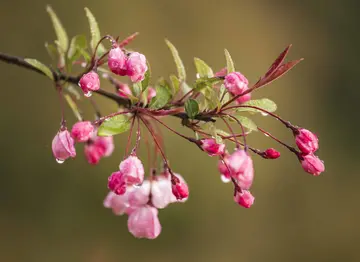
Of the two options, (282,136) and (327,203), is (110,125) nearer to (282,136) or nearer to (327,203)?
(282,136)

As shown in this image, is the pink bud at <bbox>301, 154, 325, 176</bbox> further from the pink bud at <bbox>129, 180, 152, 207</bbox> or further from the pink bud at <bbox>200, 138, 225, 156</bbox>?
the pink bud at <bbox>129, 180, 152, 207</bbox>

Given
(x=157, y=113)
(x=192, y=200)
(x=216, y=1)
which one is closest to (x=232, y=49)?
(x=216, y=1)

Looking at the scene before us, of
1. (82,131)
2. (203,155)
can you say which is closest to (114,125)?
(82,131)

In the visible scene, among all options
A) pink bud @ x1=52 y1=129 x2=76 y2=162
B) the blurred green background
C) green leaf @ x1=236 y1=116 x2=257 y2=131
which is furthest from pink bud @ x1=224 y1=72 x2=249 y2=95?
the blurred green background

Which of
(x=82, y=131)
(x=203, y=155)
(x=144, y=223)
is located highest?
(x=82, y=131)

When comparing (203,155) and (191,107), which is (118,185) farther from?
(203,155)

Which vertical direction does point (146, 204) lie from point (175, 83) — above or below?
below
